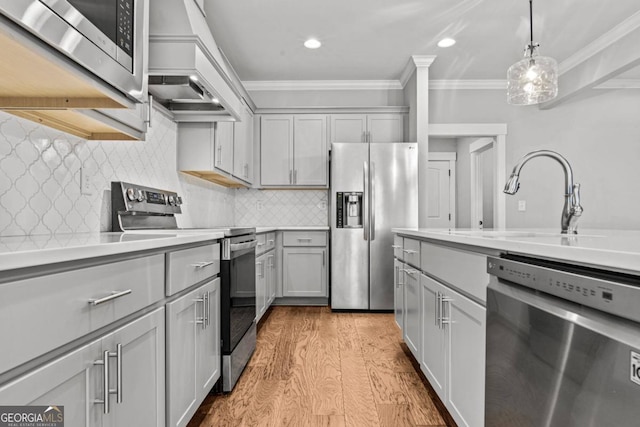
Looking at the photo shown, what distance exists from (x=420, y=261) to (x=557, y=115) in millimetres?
3414

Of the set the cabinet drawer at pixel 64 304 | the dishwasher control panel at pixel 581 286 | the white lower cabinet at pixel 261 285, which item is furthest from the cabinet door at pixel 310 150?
the dishwasher control panel at pixel 581 286

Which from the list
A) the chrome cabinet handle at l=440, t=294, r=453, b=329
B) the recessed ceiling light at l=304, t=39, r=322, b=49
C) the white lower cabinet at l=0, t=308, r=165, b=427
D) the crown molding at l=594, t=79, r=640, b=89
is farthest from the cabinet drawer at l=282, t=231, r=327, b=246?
the crown molding at l=594, t=79, r=640, b=89

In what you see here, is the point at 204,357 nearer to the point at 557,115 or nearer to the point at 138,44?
the point at 138,44

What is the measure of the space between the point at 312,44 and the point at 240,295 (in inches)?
98.0

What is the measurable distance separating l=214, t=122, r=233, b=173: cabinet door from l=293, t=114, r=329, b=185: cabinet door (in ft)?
3.38

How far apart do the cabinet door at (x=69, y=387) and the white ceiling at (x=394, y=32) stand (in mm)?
2768

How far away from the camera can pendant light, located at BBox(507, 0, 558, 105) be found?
263 cm

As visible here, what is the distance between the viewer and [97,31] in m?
1.15

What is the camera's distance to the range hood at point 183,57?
1.97 m

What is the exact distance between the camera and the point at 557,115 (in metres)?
4.37

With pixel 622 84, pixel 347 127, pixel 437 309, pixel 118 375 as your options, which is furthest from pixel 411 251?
pixel 622 84

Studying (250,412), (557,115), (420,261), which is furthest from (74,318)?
(557,115)

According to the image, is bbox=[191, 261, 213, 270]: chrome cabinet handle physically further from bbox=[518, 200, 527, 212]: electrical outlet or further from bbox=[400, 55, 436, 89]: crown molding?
bbox=[518, 200, 527, 212]: electrical outlet

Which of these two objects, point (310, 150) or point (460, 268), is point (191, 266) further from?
point (310, 150)
